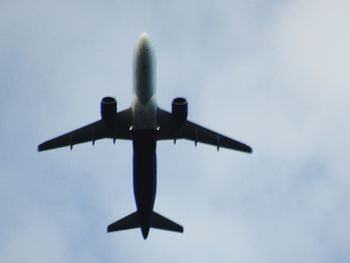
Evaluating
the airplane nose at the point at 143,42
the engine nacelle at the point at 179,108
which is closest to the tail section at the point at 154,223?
the engine nacelle at the point at 179,108

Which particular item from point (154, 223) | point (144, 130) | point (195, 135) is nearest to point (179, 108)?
point (144, 130)

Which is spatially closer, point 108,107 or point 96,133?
point 108,107

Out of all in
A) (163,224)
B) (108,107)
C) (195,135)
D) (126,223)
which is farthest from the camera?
(126,223)

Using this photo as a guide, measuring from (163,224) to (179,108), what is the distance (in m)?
11.4

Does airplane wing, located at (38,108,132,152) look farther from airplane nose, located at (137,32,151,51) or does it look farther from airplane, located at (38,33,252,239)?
airplane nose, located at (137,32,151,51)

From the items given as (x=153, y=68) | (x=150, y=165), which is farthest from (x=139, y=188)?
(x=153, y=68)

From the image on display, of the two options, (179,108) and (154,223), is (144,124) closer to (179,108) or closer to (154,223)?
(179,108)

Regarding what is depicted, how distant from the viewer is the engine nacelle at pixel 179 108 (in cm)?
4531

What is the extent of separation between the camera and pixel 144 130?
46.3 metres

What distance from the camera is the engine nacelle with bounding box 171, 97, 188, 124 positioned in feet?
149

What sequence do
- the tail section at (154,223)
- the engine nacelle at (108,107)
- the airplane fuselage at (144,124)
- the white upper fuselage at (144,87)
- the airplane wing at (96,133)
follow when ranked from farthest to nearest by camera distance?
the tail section at (154,223) → the airplane wing at (96,133) → the engine nacelle at (108,107) → the airplane fuselage at (144,124) → the white upper fuselage at (144,87)

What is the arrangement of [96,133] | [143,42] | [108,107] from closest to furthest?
1. [143,42]
2. [108,107]
3. [96,133]

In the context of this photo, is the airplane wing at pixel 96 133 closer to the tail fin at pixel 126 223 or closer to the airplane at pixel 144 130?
the airplane at pixel 144 130

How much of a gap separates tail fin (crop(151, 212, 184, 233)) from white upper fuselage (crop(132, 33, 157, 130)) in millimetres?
9201
